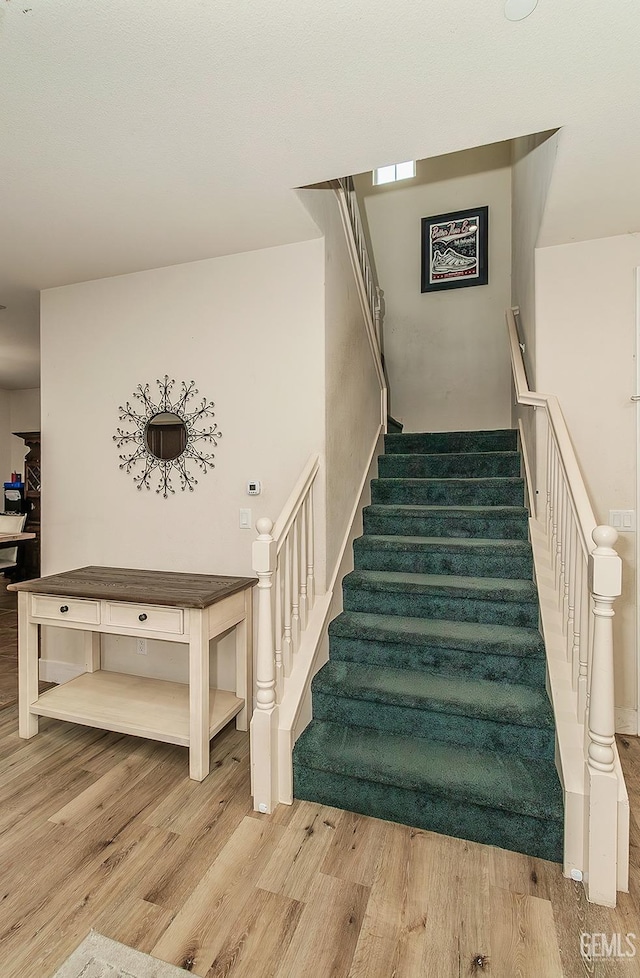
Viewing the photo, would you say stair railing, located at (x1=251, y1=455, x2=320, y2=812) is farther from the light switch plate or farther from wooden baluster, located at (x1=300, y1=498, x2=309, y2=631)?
the light switch plate

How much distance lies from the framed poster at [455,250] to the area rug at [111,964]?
507 cm

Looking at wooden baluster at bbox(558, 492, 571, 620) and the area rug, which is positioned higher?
wooden baluster at bbox(558, 492, 571, 620)

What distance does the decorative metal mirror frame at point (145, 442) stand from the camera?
2.87 metres

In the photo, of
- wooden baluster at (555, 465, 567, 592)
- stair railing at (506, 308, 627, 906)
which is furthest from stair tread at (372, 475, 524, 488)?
stair railing at (506, 308, 627, 906)

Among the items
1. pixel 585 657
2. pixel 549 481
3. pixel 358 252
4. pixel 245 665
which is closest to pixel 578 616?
pixel 585 657

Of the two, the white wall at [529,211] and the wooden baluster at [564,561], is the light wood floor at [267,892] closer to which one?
the wooden baluster at [564,561]

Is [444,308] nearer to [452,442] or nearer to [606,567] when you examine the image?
[452,442]

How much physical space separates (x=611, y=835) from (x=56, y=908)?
180cm

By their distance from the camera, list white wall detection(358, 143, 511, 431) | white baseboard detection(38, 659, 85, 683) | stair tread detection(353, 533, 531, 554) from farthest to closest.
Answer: white wall detection(358, 143, 511, 431)
white baseboard detection(38, 659, 85, 683)
stair tread detection(353, 533, 531, 554)

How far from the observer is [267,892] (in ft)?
5.30

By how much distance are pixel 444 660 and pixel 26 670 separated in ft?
7.10

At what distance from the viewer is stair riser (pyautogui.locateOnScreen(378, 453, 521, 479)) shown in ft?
11.6

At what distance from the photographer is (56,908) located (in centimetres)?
155

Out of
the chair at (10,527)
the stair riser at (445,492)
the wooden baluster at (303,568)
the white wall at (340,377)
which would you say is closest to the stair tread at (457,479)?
the stair riser at (445,492)
